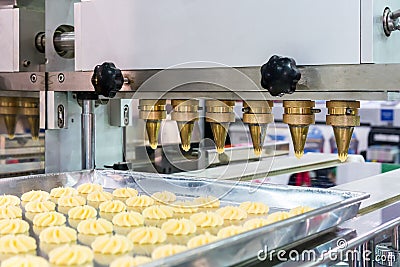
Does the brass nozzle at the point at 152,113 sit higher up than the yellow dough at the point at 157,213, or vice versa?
the brass nozzle at the point at 152,113

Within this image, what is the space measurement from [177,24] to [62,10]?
0.59 meters

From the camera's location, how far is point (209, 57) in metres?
1.51

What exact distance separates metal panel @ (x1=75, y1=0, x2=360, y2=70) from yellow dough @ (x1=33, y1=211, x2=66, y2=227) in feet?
1.70

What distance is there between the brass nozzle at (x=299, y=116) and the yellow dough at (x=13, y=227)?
2.28 feet

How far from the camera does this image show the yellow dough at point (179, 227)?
48.7 inches

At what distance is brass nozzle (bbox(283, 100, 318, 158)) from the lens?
1.42 meters

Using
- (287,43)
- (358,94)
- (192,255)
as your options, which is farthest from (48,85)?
(192,255)

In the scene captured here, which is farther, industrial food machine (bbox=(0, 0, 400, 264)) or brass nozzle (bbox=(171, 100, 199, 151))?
brass nozzle (bbox=(171, 100, 199, 151))

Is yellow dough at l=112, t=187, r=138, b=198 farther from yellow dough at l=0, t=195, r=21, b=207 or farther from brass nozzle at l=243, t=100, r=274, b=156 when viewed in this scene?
brass nozzle at l=243, t=100, r=274, b=156

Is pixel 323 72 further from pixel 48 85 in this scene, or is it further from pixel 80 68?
pixel 48 85

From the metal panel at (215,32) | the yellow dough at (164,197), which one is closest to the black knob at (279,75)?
the metal panel at (215,32)

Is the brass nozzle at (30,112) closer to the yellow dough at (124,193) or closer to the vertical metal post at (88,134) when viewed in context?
the vertical metal post at (88,134)

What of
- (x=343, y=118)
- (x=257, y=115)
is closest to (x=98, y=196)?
(x=257, y=115)

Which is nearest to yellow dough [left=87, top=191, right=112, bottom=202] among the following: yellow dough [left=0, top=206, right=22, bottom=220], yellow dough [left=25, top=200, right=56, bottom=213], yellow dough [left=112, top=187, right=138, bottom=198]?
yellow dough [left=112, top=187, right=138, bottom=198]
